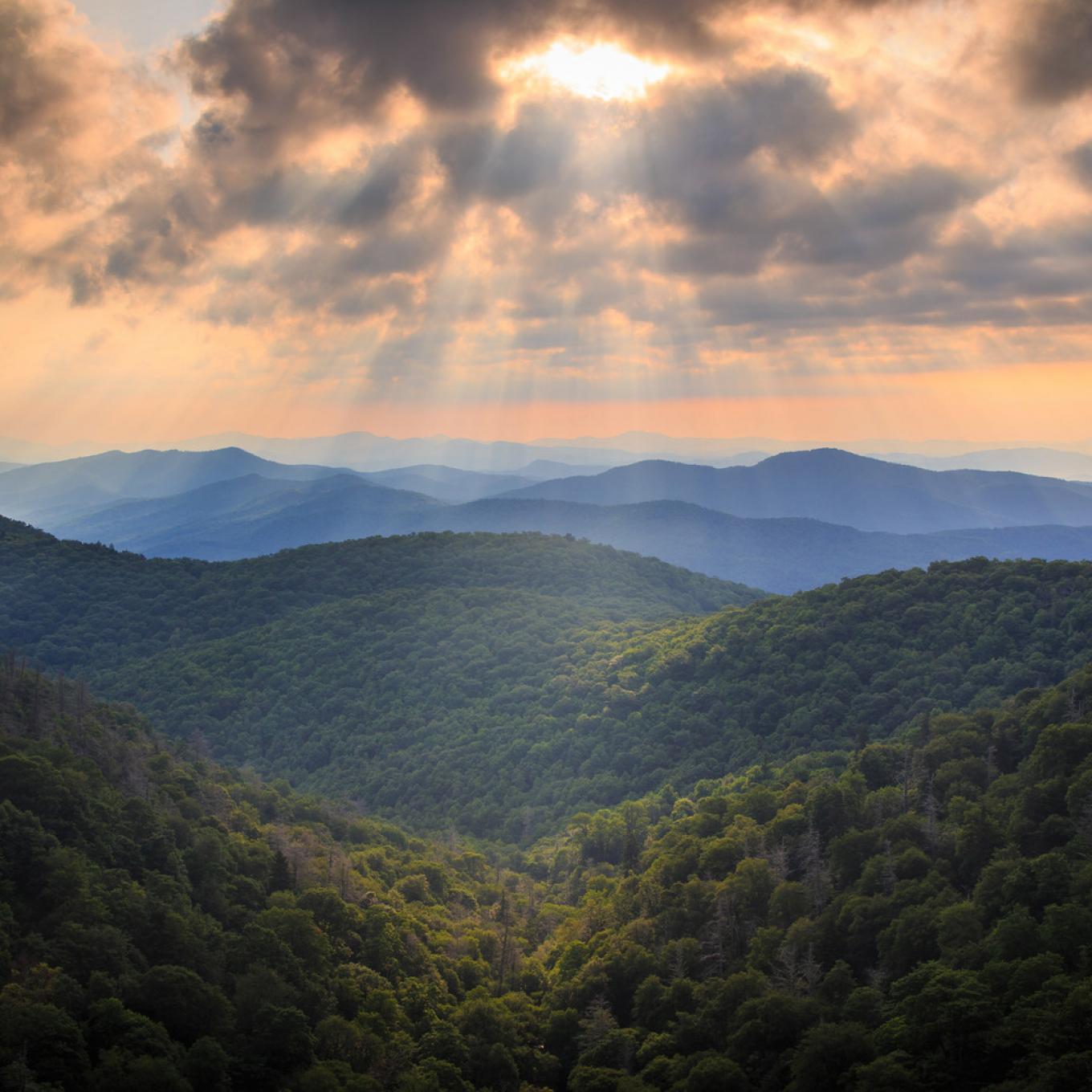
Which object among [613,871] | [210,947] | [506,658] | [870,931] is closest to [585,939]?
[613,871]

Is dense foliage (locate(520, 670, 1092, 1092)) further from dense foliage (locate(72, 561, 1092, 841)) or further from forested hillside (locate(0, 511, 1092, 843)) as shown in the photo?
dense foliage (locate(72, 561, 1092, 841))

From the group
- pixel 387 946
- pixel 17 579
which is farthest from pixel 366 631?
pixel 387 946

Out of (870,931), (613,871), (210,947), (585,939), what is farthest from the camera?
(613,871)

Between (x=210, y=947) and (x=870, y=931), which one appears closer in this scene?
(x=210, y=947)

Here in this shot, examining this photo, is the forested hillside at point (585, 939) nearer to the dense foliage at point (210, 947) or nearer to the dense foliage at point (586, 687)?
the dense foliage at point (210, 947)

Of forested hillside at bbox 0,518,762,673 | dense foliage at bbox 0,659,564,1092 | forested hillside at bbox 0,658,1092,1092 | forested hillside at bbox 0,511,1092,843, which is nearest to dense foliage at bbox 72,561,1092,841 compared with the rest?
forested hillside at bbox 0,511,1092,843

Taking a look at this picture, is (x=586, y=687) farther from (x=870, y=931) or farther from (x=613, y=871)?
(x=870, y=931)

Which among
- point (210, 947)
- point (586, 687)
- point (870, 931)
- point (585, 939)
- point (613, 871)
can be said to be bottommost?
point (585, 939)
